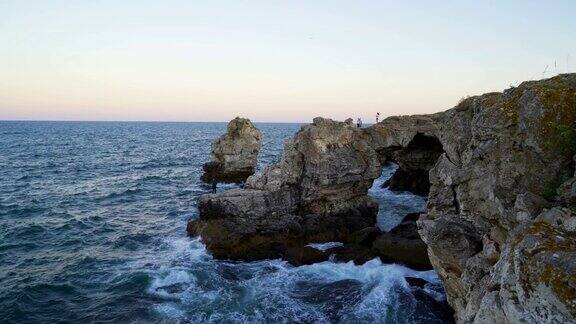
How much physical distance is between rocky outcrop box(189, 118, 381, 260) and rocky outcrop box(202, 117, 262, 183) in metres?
18.5

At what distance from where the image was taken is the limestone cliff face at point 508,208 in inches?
317

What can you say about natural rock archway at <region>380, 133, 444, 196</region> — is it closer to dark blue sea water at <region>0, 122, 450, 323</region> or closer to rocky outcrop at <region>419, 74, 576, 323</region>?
dark blue sea water at <region>0, 122, 450, 323</region>

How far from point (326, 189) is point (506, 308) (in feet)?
78.2

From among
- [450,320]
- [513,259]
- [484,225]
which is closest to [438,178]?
[484,225]

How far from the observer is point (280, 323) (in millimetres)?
18859

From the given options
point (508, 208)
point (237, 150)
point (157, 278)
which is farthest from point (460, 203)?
point (237, 150)

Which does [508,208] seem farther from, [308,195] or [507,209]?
[308,195]

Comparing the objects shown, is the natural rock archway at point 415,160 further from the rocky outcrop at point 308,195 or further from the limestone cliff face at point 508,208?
the limestone cliff face at point 508,208

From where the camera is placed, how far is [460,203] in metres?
Answer: 16.2

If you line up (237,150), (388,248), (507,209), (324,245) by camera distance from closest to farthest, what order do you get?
1. (507,209)
2. (388,248)
3. (324,245)
4. (237,150)

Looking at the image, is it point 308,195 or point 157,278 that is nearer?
point 157,278

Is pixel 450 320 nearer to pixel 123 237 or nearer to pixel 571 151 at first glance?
pixel 571 151

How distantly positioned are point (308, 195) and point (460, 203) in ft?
56.5

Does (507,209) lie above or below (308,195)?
above
